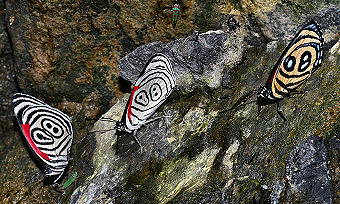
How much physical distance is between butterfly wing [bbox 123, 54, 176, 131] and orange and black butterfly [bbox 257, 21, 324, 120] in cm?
128

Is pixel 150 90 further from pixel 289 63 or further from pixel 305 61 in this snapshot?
pixel 305 61

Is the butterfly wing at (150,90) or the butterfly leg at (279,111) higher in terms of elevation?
the butterfly leg at (279,111)

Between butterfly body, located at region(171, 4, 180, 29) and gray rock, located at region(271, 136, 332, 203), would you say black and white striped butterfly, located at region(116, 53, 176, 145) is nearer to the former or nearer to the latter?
butterfly body, located at region(171, 4, 180, 29)

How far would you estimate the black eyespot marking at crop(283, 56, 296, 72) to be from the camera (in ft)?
10.9

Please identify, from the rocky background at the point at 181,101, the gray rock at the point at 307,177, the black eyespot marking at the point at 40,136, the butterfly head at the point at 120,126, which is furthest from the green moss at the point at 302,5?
the black eyespot marking at the point at 40,136

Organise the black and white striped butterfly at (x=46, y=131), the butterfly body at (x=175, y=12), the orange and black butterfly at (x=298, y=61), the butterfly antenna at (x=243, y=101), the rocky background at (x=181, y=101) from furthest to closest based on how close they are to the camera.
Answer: the black and white striped butterfly at (x=46, y=131)
the butterfly body at (x=175, y=12)
the butterfly antenna at (x=243, y=101)
the orange and black butterfly at (x=298, y=61)
the rocky background at (x=181, y=101)

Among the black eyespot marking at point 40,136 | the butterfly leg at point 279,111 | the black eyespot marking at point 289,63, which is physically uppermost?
the black eyespot marking at point 289,63

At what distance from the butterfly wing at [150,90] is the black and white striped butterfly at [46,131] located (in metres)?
1.11

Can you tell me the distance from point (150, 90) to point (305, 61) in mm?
1762

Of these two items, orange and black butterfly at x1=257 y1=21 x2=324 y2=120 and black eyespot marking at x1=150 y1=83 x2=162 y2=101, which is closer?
orange and black butterfly at x1=257 y1=21 x2=324 y2=120

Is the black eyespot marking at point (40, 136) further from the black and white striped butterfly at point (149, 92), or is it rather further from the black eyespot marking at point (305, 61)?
the black eyespot marking at point (305, 61)

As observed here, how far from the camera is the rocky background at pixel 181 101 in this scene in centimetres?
302

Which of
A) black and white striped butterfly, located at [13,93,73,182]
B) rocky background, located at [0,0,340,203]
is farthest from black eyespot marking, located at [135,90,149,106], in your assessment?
black and white striped butterfly, located at [13,93,73,182]

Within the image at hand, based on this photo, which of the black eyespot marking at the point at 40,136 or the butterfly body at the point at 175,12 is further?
the black eyespot marking at the point at 40,136
